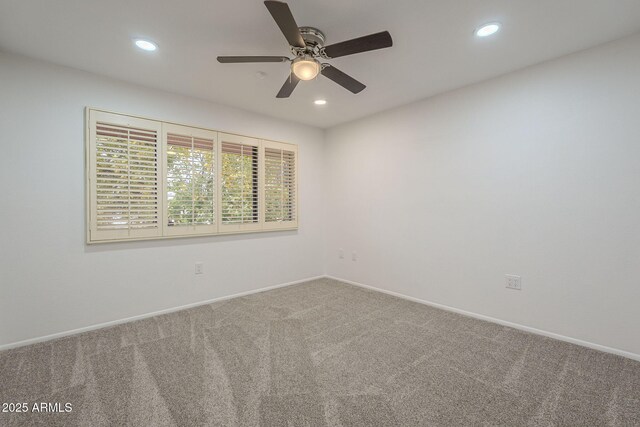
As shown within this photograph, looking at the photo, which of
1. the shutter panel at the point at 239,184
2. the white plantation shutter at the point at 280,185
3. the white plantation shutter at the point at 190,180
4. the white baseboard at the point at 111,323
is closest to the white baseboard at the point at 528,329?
the white plantation shutter at the point at 280,185

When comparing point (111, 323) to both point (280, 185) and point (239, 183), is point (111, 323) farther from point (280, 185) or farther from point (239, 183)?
point (280, 185)

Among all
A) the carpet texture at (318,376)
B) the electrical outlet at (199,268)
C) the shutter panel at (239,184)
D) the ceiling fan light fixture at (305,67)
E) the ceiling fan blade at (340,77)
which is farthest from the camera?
the shutter panel at (239,184)

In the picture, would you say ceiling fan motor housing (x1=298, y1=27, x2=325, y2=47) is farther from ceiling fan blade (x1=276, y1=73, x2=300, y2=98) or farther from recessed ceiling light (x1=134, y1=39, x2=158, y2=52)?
recessed ceiling light (x1=134, y1=39, x2=158, y2=52)

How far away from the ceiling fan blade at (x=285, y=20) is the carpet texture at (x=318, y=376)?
2.26 meters

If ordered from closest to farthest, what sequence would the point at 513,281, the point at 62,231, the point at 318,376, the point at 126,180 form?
the point at 318,376 < the point at 62,231 < the point at 513,281 < the point at 126,180

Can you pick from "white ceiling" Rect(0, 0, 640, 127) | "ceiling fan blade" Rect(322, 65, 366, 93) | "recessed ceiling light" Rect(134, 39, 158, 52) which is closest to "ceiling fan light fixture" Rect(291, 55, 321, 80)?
"ceiling fan blade" Rect(322, 65, 366, 93)

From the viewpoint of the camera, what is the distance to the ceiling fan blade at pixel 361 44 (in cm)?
174

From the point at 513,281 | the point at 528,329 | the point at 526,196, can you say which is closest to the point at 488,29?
the point at 526,196

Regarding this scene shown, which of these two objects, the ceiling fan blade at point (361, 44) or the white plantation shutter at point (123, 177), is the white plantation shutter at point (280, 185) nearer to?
the white plantation shutter at point (123, 177)

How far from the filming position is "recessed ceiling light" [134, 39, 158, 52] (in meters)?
2.23

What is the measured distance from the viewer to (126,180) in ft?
9.55

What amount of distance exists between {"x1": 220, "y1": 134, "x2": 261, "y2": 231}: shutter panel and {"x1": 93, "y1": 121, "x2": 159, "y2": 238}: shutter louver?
779mm

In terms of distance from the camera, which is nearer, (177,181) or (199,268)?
(177,181)

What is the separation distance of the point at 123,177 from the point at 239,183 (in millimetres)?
1282
